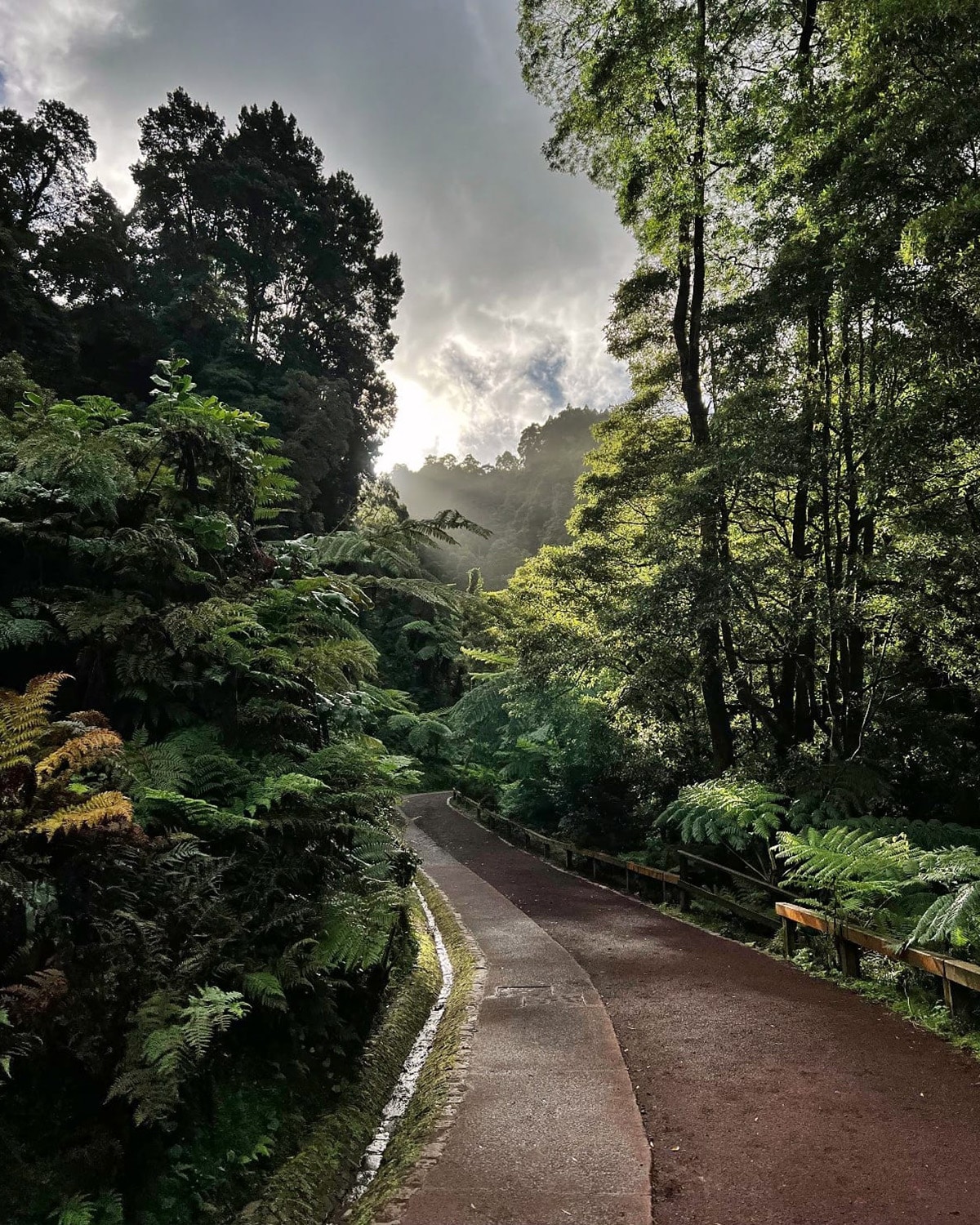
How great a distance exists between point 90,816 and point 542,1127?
2.48 metres

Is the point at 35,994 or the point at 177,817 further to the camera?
the point at 177,817

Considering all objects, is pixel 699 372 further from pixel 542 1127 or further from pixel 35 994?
pixel 35 994

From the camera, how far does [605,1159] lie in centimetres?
294

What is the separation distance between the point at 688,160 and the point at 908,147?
506 centimetres

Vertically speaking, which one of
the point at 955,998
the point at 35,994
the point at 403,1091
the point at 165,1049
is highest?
the point at 955,998

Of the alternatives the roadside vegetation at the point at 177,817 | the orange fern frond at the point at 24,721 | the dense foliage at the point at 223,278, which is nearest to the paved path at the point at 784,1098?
the roadside vegetation at the point at 177,817

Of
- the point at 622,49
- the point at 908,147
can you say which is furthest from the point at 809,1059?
the point at 622,49

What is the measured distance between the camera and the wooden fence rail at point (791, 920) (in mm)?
4242

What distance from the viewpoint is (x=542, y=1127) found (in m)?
3.22

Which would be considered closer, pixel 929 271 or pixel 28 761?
pixel 28 761

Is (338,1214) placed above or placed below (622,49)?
below

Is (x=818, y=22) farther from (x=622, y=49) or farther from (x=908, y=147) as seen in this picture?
(x=908, y=147)

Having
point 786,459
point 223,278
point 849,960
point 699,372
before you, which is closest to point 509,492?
point 223,278

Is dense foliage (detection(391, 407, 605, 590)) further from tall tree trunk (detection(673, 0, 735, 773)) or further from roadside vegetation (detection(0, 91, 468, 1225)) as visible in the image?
roadside vegetation (detection(0, 91, 468, 1225))
